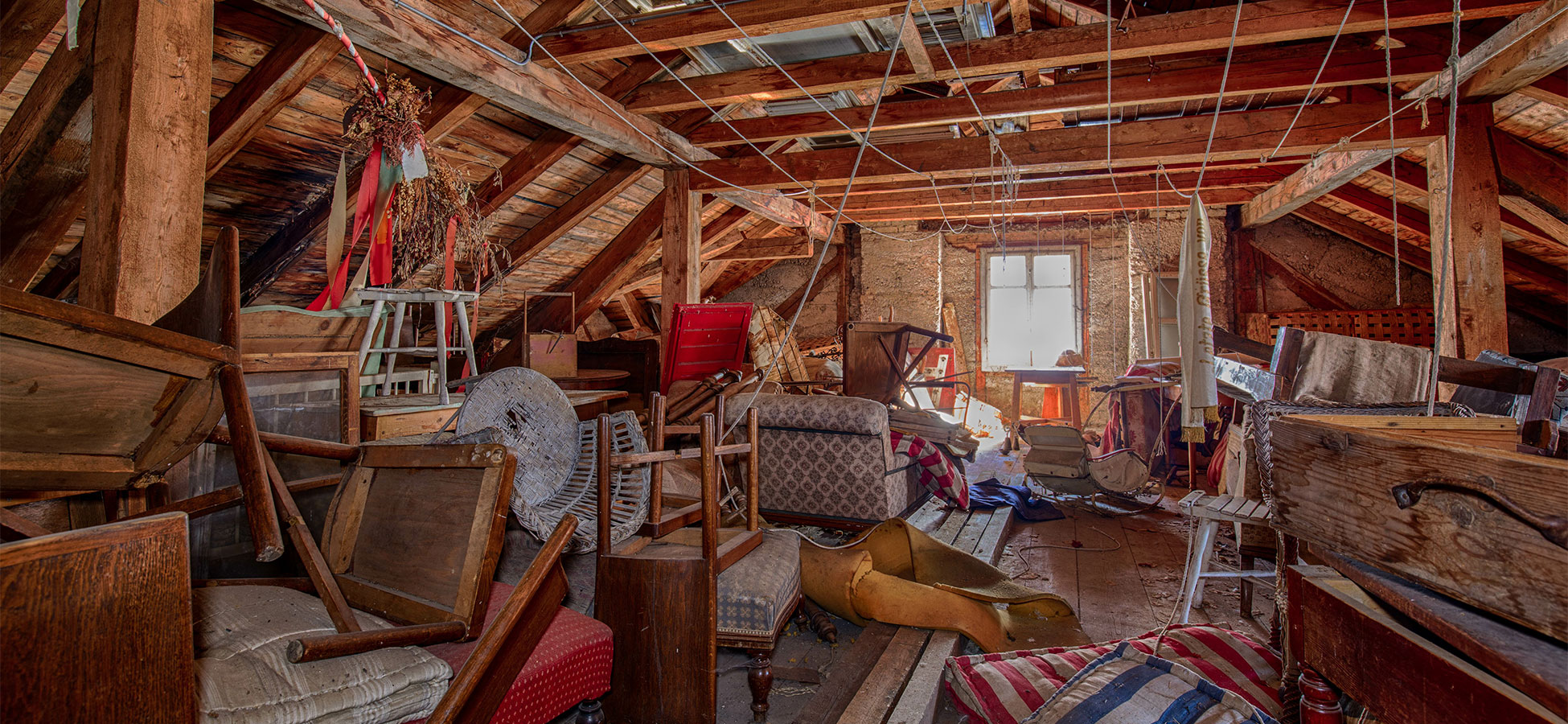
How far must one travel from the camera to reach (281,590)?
145 cm

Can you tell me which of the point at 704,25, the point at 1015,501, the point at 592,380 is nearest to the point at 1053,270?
the point at 1015,501

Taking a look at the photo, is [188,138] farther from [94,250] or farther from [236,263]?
[236,263]

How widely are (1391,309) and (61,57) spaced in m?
9.50

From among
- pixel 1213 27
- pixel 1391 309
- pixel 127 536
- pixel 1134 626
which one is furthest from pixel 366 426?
pixel 1391 309

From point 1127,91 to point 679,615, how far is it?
139 inches

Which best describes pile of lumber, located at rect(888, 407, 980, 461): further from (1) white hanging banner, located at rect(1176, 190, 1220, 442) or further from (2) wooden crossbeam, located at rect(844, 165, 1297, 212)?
(2) wooden crossbeam, located at rect(844, 165, 1297, 212)

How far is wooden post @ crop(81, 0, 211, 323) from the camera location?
5.53 feet

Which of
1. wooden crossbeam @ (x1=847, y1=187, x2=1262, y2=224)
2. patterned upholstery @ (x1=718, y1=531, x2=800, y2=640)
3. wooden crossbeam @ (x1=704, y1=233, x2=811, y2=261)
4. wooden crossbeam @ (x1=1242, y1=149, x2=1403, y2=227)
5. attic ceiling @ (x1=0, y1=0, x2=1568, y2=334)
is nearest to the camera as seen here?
patterned upholstery @ (x1=718, y1=531, x2=800, y2=640)

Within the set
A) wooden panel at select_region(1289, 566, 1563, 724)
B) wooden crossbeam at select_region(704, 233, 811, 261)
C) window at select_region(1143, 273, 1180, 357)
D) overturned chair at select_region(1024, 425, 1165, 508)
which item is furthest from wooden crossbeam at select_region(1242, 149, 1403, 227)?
wooden crossbeam at select_region(704, 233, 811, 261)

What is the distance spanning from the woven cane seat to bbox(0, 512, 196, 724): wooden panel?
109 centimetres

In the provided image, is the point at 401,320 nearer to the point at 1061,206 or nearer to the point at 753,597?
the point at 753,597

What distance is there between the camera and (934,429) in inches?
171

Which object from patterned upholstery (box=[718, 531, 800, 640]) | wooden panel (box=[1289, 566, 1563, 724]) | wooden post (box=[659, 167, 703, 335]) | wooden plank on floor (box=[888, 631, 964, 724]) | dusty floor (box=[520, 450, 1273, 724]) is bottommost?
dusty floor (box=[520, 450, 1273, 724])

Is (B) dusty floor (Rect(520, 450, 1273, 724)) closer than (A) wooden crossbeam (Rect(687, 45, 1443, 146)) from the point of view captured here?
Yes
